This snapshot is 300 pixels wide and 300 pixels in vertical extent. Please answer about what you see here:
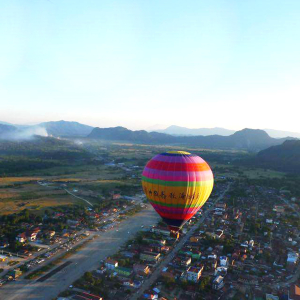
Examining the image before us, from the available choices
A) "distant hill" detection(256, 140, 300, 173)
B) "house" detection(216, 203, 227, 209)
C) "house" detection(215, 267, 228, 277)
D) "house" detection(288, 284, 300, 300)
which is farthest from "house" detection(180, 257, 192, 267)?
"distant hill" detection(256, 140, 300, 173)

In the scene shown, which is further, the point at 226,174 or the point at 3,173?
the point at 226,174

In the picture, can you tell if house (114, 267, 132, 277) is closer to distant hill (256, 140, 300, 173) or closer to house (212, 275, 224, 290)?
house (212, 275, 224, 290)

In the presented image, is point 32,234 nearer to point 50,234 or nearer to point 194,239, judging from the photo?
point 50,234

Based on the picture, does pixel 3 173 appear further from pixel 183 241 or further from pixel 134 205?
pixel 183 241

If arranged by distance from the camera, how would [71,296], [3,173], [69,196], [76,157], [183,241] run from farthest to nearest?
1. [76,157]
2. [3,173]
3. [69,196]
4. [183,241]
5. [71,296]

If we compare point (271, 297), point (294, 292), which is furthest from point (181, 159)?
point (294, 292)

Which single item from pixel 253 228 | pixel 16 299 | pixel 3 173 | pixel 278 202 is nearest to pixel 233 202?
pixel 278 202
